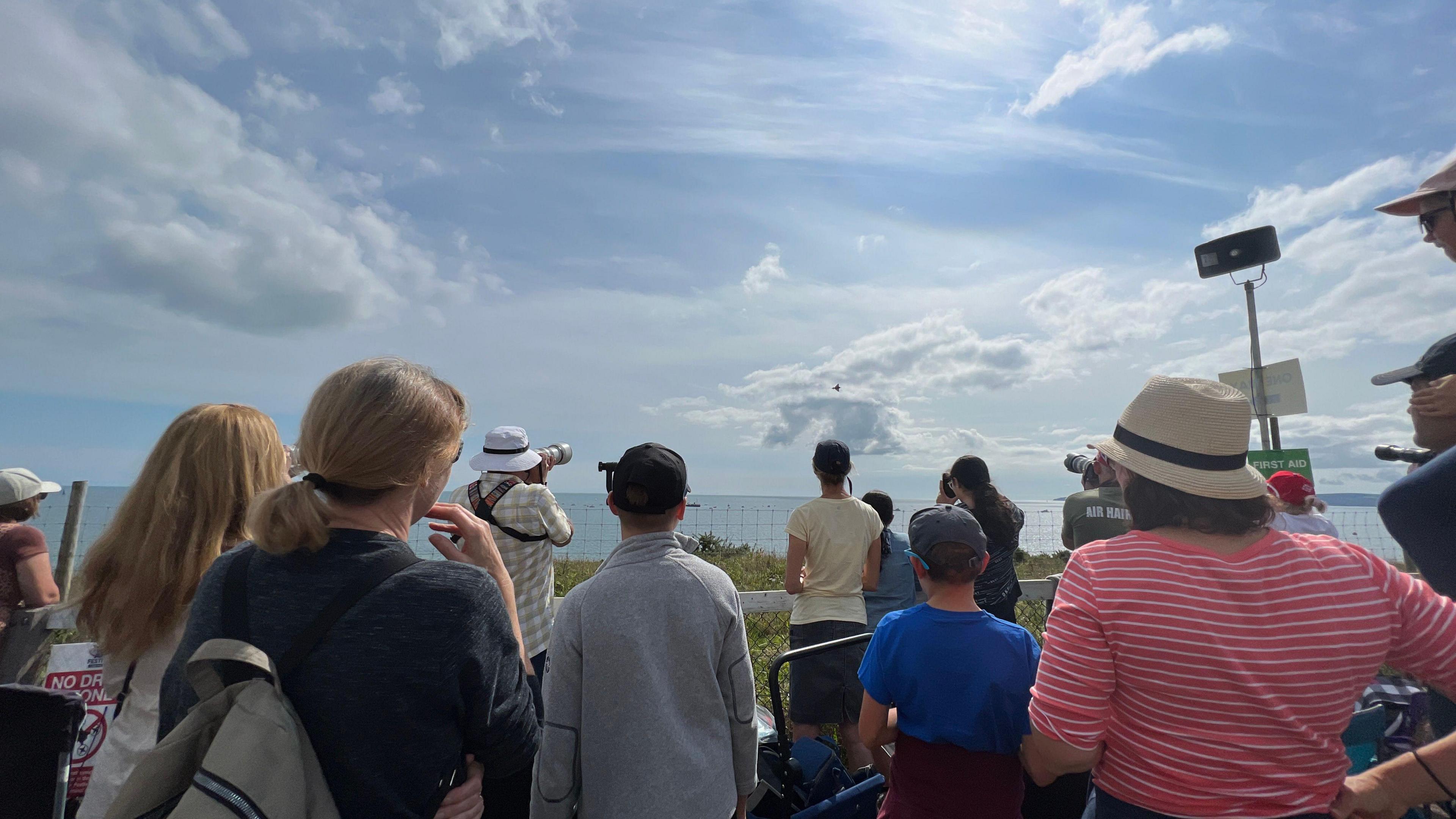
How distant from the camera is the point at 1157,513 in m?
1.71

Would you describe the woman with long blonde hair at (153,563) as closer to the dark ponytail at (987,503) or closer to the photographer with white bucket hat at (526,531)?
the photographer with white bucket hat at (526,531)

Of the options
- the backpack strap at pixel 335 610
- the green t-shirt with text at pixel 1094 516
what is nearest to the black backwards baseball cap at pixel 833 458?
the green t-shirt with text at pixel 1094 516

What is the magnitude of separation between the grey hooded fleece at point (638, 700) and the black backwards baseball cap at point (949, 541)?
729mm

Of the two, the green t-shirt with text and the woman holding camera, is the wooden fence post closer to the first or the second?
the woman holding camera

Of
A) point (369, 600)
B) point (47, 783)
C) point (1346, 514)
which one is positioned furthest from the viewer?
point (1346, 514)

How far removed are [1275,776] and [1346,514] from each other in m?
8.40

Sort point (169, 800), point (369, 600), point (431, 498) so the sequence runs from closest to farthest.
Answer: point (169, 800) < point (369, 600) < point (431, 498)

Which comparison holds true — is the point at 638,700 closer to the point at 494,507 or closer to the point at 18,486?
the point at 494,507

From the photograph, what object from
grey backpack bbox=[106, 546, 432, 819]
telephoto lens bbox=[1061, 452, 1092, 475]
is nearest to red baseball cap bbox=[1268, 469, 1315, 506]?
telephoto lens bbox=[1061, 452, 1092, 475]

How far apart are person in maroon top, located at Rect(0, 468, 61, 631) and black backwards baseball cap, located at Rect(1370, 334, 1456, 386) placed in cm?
573

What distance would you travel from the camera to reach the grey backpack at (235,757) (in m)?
1.17

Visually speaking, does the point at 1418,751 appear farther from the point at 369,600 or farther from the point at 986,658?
the point at 369,600

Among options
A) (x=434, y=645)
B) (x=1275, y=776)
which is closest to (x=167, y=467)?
(x=434, y=645)

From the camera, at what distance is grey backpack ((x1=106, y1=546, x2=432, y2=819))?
3.83 ft
